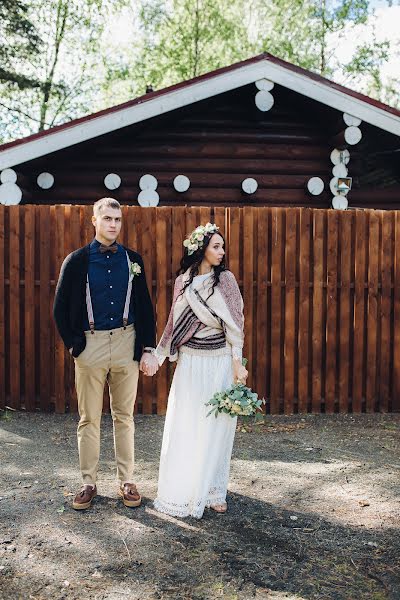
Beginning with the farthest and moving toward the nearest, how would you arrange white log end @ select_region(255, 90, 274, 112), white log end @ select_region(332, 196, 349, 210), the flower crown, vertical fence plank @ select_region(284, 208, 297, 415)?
white log end @ select_region(332, 196, 349, 210), white log end @ select_region(255, 90, 274, 112), vertical fence plank @ select_region(284, 208, 297, 415), the flower crown

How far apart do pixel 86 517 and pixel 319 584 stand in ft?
5.24

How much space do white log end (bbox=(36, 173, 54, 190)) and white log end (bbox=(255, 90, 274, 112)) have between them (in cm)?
298

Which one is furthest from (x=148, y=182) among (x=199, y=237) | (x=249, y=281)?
→ (x=199, y=237)

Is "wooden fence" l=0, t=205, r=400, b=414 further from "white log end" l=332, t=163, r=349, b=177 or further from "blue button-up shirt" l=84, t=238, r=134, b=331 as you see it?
"blue button-up shirt" l=84, t=238, r=134, b=331

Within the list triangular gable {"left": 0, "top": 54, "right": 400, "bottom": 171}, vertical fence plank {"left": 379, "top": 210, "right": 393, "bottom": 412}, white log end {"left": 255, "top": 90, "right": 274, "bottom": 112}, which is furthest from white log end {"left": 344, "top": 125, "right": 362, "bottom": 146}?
vertical fence plank {"left": 379, "top": 210, "right": 393, "bottom": 412}

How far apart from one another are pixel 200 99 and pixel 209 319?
15.8 feet

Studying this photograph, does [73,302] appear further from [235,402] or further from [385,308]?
[385,308]

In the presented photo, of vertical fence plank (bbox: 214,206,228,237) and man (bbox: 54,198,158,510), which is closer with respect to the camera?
man (bbox: 54,198,158,510)

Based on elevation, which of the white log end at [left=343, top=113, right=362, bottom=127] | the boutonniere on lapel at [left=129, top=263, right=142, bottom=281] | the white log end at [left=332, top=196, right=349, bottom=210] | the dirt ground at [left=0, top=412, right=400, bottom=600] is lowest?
the dirt ground at [left=0, top=412, right=400, bottom=600]

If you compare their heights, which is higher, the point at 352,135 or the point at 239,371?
the point at 352,135

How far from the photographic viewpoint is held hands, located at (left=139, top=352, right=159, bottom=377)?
175 inches

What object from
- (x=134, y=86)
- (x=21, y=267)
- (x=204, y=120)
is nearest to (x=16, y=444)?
(x=21, y=267)

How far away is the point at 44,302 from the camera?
23.5 ft

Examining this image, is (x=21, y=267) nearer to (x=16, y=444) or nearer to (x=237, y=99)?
(x=16, y=444)
